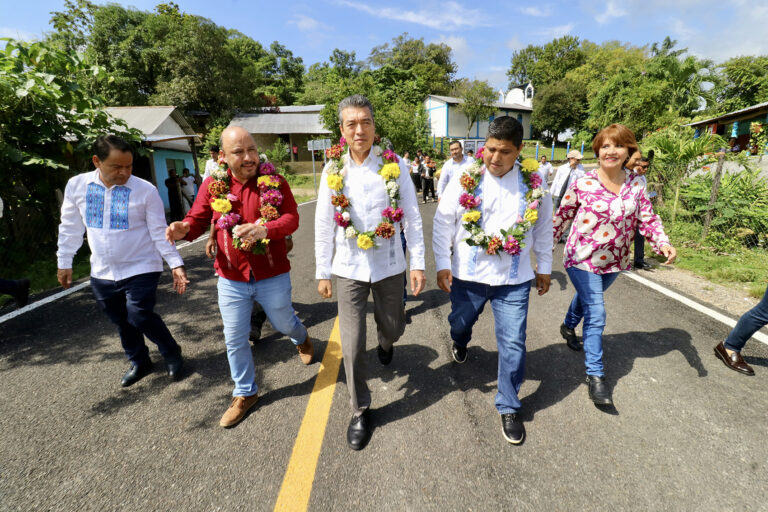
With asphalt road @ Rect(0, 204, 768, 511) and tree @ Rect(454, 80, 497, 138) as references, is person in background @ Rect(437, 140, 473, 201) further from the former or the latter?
tree @ Rect(454, 80, 497, 138)

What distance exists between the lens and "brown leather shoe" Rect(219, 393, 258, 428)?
2.60 m

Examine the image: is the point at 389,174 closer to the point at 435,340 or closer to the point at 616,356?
the point at 435,340

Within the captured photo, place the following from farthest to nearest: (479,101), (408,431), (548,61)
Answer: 1. (548,61)
2. (479,101)
3. (408,431)

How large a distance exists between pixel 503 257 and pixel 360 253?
39.7 inches

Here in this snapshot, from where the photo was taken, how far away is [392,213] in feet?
8.29

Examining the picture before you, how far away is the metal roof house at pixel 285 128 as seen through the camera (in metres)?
35.0

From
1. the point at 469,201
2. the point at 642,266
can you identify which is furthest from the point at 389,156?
the point at 642,266

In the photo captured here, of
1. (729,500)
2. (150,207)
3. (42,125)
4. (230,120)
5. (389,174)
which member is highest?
(230,120)

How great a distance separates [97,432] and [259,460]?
4.14 ft

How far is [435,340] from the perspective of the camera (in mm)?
3791

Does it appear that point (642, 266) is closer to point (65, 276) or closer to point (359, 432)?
point (359, 432)

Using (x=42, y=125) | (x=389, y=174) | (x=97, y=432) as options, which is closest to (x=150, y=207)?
(x=97, y=432)

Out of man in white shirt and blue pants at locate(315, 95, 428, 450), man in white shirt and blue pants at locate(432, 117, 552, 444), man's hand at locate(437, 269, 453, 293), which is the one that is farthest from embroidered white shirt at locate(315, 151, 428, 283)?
man in white shirt and blue pants at locate(432, 117, 552, 444)

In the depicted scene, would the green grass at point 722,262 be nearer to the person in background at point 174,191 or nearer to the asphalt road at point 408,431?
the asphalt road at point 408,431
